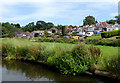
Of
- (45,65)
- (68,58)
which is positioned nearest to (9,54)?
(45,65)

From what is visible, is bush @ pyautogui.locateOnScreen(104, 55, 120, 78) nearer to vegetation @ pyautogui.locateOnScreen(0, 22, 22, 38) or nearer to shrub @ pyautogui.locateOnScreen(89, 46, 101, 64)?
shrub @ pyautogui.locateOnScreen(89, 46, 101, 64)

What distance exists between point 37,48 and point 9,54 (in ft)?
12.5

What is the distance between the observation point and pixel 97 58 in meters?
7.80

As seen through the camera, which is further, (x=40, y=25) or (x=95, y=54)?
(x=40, y=25)

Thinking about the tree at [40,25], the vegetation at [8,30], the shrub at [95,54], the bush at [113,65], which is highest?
the tree at [40,25]

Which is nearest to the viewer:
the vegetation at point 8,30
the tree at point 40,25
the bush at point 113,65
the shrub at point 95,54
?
the bush at point 113,65

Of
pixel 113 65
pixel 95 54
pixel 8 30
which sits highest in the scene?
pixel 8 30

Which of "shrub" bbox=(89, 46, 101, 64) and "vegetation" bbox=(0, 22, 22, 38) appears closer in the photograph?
"shrub" bbox=(89, 46, 101, 64)

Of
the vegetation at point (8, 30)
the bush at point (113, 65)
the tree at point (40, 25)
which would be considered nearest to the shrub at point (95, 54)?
the bush at point (113, 65)

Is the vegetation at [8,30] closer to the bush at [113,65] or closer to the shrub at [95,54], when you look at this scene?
the shrub at [95,54]

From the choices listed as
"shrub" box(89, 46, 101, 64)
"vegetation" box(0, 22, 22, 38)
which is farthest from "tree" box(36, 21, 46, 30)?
"shrub" box(89, 46, 101, 64)

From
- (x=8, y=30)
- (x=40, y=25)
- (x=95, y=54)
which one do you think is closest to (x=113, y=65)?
(x=95, y=54)

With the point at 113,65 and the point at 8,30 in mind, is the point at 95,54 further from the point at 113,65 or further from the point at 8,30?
the point at 8,30

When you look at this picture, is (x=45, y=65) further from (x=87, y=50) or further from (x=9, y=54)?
(x=9, y=54)
